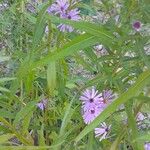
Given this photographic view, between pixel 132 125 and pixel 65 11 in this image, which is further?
pixel 65 11

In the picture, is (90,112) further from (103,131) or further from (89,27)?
(89,27)

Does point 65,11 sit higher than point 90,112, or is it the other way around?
point 65,11

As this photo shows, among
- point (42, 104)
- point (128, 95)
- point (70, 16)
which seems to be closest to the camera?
point (128, 95)

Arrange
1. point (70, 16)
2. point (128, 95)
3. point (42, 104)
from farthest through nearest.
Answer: point (42, 104)
point (70, 16)
point (128, 95)

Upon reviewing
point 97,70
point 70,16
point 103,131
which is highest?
point 70,16

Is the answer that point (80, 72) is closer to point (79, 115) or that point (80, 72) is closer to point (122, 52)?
point (79, 115)

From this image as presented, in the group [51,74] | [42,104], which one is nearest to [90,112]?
[51,74]
